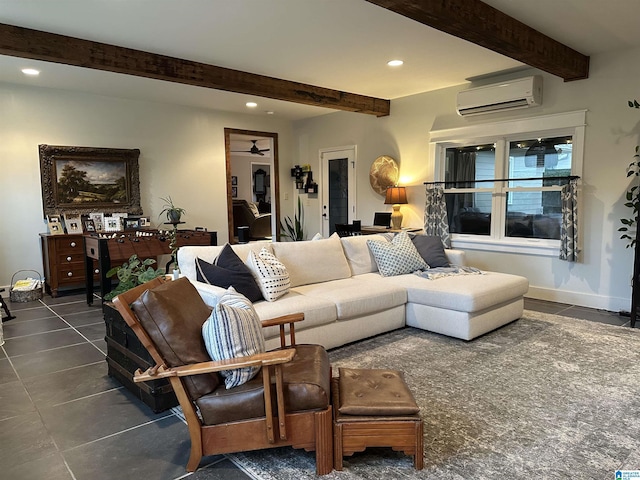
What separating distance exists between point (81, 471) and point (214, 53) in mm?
3726

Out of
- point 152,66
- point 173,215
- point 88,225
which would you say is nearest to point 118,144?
point 88,225

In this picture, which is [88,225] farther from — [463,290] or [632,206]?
[632,206]

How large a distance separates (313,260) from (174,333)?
2.24 m

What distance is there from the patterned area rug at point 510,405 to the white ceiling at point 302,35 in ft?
8.65

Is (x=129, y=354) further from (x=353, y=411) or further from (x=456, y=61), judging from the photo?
(x=456, y=61)

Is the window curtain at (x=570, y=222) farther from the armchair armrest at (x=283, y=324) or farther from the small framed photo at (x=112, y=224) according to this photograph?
the small framed photo at (x=112, y=224)

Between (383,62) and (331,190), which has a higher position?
(383,62)

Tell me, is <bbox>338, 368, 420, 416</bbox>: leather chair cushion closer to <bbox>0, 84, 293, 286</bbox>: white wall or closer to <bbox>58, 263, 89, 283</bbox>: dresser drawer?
<bbox>58, 263, 89, 283</bbox>: dresser drawer

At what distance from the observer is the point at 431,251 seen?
4.57 meters

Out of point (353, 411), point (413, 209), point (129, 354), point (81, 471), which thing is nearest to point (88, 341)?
point (129, 354)

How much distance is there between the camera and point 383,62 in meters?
4.66

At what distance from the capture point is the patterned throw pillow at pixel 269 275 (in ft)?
10.8

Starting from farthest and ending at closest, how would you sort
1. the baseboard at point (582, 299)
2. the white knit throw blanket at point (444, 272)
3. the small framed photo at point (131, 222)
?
the small framed photo at point (131, 222) < the baseboard at point (582, 299) < the white knit throw blanket at point (444, 272)

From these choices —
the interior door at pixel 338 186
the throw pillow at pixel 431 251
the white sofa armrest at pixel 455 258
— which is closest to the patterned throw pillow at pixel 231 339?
the throw pillow at pixel 431 251
